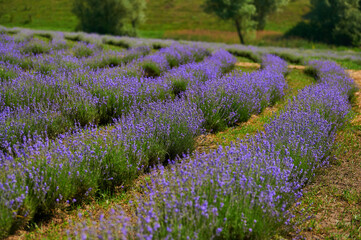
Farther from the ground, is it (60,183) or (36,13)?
(36,13)

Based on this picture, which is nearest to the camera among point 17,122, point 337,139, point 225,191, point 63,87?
point 225,191

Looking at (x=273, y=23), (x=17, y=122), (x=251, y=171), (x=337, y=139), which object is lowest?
(x=337, y=139)

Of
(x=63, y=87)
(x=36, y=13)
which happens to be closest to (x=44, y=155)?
(x=63, y=87)

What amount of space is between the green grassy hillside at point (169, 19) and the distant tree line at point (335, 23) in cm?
398

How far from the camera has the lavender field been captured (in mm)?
2141

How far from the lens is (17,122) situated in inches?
138

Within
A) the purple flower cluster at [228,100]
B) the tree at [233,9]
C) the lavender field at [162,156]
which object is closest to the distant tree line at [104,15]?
the tree at [233,9]

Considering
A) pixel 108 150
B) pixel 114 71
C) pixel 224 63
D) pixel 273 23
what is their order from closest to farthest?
pixel 108 150 < pixel 114 71 < pixel 224 63 < pixel 273 23

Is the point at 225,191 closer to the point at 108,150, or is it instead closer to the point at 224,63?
the point at 108,150

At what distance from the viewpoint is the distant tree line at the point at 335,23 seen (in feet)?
91.4

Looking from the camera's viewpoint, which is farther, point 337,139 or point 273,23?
point 273,23

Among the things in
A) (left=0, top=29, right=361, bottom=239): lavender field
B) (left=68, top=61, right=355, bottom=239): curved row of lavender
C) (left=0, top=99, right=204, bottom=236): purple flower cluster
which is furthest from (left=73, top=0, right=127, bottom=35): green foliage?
(left=68, top=61, right=355, bottom=239): curved row of lavender

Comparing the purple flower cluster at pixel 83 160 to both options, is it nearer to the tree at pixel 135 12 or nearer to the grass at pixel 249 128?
the grass at pixel 249 128

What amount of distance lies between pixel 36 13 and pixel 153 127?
4564cm
